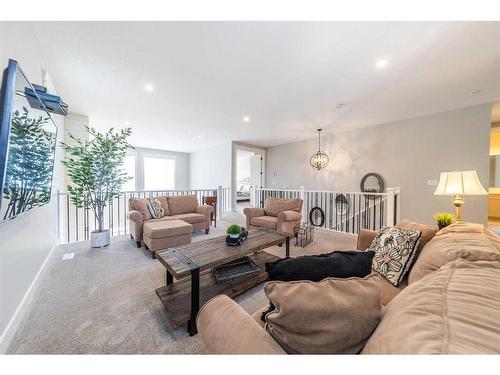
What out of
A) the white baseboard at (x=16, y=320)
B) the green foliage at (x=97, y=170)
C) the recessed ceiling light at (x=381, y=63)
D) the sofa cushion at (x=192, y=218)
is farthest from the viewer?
the sofa cushion at (x=192, y=218)

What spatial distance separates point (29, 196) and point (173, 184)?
7.19 m

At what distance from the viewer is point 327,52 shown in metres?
2.02

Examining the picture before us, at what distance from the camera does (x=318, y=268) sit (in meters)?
0.83

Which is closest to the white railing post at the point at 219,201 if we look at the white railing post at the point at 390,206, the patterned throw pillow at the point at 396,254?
the white railing post at the point at 390,206

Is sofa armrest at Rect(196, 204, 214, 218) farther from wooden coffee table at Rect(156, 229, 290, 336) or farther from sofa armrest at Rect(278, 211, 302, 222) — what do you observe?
wooden coffee table at Rect(156, 229, 290, 336)

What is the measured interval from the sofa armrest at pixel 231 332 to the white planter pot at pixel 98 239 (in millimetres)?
3205

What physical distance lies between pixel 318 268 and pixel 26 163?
6.85ft

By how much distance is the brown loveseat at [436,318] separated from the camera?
19.0 inches

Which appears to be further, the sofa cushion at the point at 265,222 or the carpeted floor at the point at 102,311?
the sofa cushion at the point at 265,222

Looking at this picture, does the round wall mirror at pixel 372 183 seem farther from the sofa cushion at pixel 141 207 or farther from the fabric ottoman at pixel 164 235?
the sofa cushion at pixel 141 207

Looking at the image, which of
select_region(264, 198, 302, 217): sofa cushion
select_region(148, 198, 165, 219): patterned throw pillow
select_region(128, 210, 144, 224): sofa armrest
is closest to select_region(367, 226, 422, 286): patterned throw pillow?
select_region(264, 198, 302, 217): sofa cushion

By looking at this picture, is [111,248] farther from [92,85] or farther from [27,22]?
[27,22]

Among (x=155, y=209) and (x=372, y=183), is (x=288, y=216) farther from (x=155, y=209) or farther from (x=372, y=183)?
(x=372, y=183)
